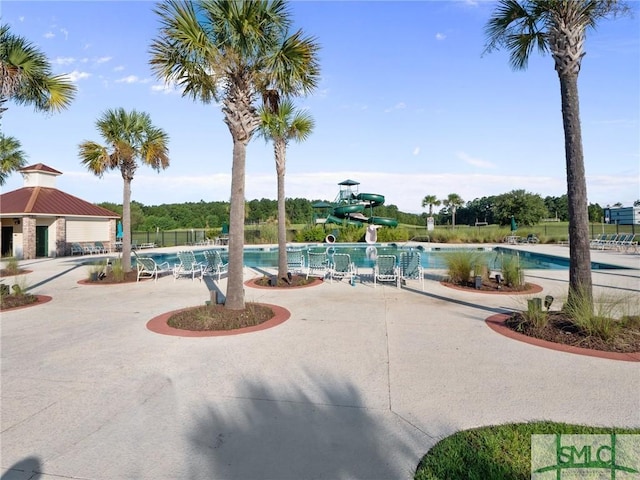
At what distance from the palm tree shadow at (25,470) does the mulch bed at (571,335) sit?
6.14m

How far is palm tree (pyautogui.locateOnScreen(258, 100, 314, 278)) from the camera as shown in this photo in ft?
35.6

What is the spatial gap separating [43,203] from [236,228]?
67.6 feet

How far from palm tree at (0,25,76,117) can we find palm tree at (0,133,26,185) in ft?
63.1

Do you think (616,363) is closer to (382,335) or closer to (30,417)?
(382,335)

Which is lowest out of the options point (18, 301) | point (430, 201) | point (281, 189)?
point (18, 301)

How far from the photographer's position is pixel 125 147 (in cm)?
1196

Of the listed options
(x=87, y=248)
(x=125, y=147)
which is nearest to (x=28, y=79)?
(x=125, y=147)

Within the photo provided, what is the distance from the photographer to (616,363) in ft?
15.0

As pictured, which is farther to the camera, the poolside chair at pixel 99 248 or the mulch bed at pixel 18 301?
the poolside chair at pixel 99 248

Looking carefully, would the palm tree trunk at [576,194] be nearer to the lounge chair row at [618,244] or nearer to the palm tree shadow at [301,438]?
the palm tree shadow at [301,438]

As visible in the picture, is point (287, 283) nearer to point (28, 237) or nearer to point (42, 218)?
point (28, 237)

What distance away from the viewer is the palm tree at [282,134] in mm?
10836

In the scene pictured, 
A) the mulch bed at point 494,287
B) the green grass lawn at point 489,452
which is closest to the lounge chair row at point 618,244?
the mulch bed at point 494,287

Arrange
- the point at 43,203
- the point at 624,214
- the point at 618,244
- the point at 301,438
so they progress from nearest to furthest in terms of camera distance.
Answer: the point at 301,438 → the point at 43,203 → the point at 618,244 → the point at 624,214
